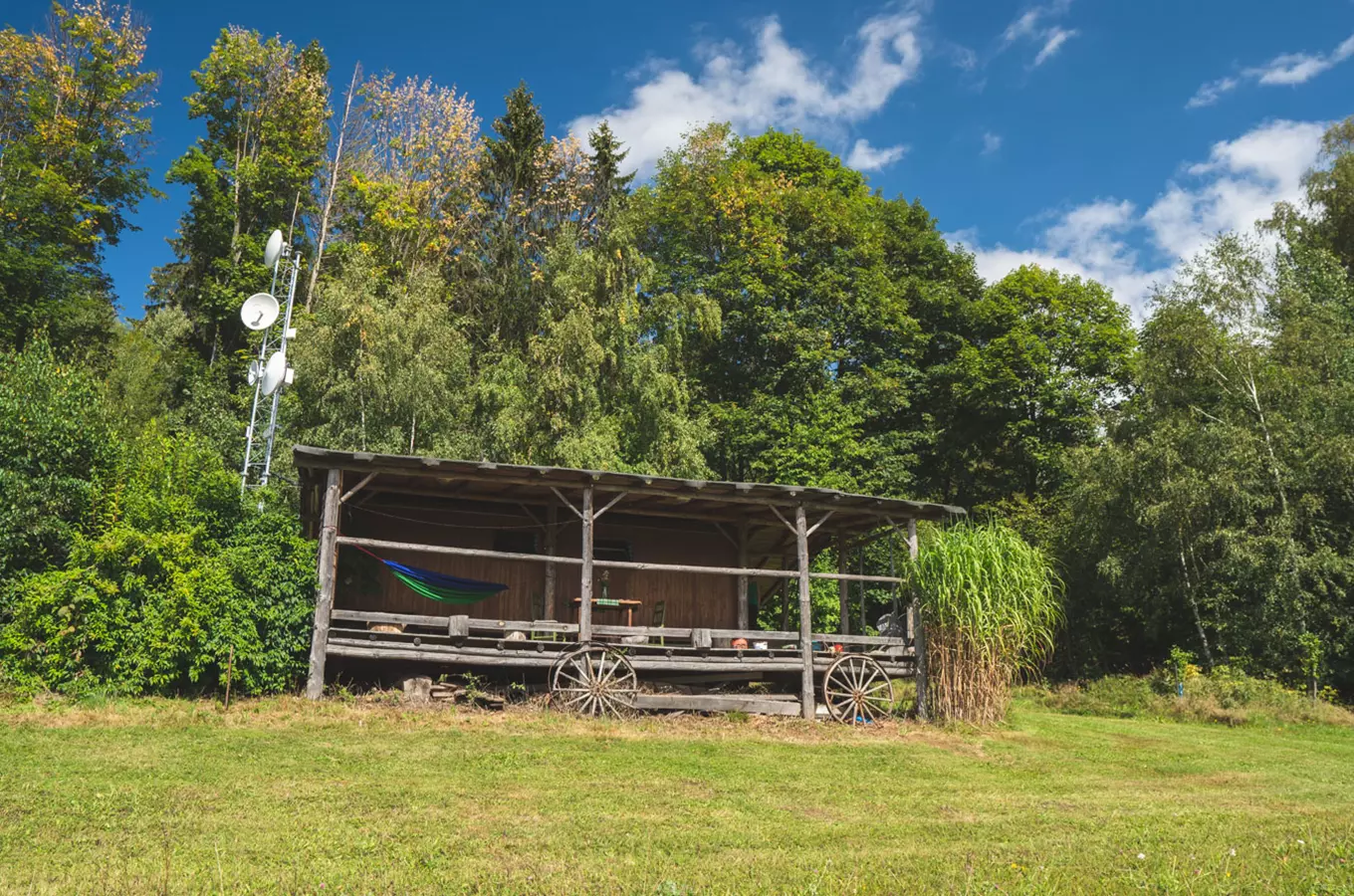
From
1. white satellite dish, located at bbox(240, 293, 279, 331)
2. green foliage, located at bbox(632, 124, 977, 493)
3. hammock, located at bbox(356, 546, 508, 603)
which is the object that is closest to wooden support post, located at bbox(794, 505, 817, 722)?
hammock, located at bbox(356, 546, 508, 603)

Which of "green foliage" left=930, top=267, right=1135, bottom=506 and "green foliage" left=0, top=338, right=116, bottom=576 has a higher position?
"green foliage" left=930, top=267, right=1135, bottom=506

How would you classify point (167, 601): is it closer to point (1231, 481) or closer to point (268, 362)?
point (268, 362)

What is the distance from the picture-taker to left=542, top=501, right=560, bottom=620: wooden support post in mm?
17578

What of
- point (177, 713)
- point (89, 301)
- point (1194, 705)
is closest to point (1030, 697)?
point (1194, 705)

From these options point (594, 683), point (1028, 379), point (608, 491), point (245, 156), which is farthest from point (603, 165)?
point (594, 683)

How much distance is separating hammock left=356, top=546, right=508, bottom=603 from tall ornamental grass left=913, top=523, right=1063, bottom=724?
23.1 ft

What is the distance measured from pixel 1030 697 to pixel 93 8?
1337 inches

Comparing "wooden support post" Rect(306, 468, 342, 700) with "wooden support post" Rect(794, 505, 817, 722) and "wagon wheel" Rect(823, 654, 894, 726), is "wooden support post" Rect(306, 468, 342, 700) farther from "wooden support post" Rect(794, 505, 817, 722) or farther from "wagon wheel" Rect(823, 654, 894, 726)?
"wagon wheel" Rect(823, 654, 894, 726)

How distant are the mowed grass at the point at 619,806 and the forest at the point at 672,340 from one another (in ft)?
14.7

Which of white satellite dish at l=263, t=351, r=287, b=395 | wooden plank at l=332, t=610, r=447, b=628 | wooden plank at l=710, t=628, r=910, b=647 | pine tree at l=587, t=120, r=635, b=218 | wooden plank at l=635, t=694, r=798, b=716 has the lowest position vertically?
wooden plank at l=635, t=694, r=798, b=716

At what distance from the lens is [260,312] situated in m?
17.8

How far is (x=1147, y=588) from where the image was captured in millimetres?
25609

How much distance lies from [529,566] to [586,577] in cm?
356

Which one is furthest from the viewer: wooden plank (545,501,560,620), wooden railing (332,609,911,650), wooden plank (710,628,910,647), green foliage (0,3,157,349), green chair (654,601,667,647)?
green foliage (0,3,157,349)
